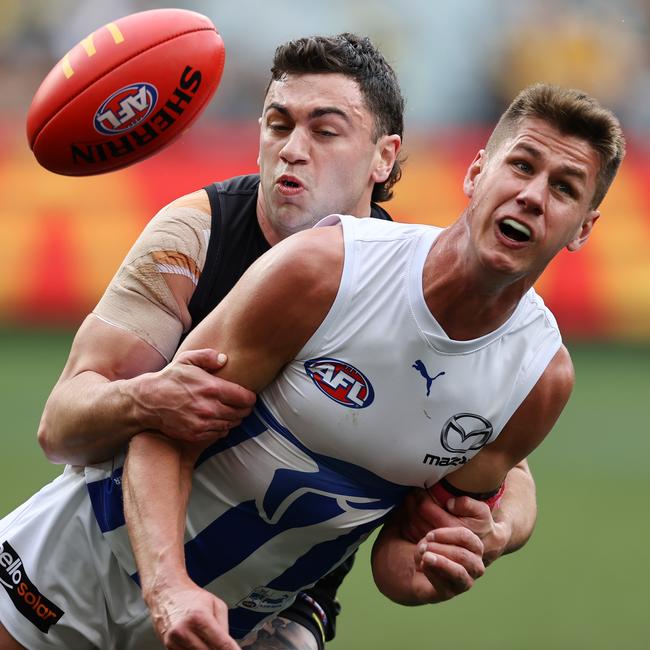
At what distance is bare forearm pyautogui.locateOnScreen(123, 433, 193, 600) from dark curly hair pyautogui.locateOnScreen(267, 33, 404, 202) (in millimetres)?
1546

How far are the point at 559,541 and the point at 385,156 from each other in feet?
12.3

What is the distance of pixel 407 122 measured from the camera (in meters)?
13.2

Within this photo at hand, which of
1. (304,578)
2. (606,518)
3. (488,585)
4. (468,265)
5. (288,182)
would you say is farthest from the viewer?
(606,518)

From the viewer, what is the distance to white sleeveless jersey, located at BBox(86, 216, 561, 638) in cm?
341

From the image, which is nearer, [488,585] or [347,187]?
[347,187]

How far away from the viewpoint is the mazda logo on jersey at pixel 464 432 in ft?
11.5

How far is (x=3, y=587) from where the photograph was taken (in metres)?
3.96

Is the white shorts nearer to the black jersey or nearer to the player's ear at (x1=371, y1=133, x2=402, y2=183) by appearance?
the black jersey

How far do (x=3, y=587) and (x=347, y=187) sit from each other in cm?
170

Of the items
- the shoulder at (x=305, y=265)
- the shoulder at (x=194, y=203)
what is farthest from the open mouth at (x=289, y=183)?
the shoulder at (x=305, y=265)

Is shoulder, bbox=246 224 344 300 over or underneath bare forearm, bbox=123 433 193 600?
over

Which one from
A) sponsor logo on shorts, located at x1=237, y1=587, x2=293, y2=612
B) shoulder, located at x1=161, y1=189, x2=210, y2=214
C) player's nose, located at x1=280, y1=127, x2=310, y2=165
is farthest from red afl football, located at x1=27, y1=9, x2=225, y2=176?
sponsor logo on shorts, located at x1=237, y1=587, x2=293, y2=612

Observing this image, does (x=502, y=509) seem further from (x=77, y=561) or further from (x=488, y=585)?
(x=488, y=585)

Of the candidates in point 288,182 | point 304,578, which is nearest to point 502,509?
point 304,578
